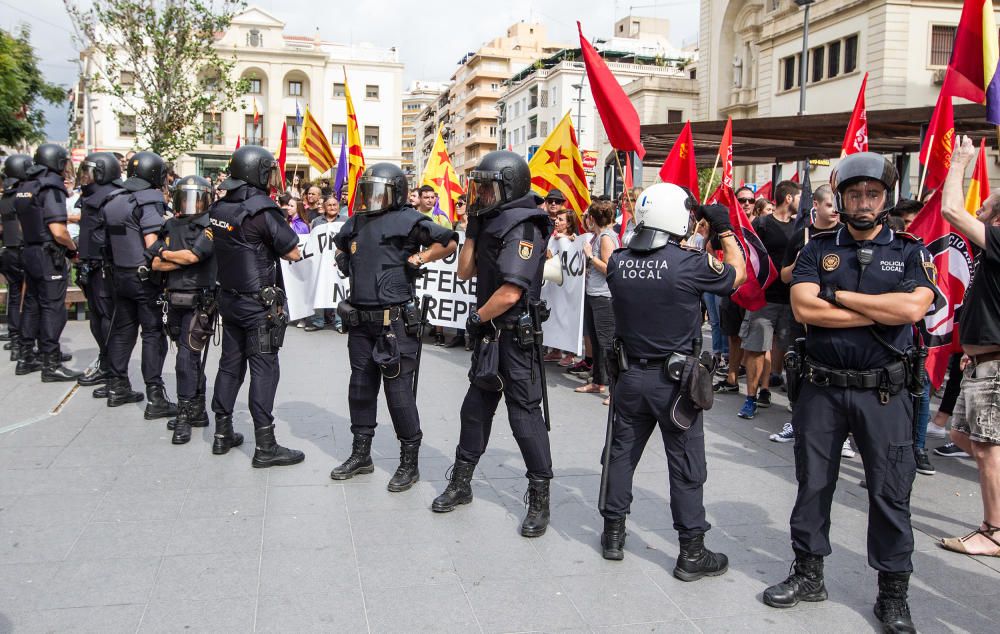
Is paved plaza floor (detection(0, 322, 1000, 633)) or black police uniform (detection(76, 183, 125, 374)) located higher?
black police uniform (detection(76, 183, 125, 374))

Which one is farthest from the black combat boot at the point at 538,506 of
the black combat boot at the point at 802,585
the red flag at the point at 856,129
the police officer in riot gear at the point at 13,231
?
the police officer in riot gear at the point at 13,231

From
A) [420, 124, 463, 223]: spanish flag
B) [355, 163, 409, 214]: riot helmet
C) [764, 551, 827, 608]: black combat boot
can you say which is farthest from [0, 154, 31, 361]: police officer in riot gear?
[764, 551, 827, 608]: black combat boot

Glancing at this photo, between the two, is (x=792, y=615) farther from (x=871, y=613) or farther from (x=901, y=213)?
(x=901, y=213)

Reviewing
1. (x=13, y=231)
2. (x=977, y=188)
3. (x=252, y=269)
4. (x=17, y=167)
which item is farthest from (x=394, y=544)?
(x=17, y=167)

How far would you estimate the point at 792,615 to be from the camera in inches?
157

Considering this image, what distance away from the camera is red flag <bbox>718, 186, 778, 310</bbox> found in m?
7.55

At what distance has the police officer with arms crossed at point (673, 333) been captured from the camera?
14.1 ft

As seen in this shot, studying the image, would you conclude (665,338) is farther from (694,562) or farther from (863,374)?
(694,562)

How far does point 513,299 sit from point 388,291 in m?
1.09

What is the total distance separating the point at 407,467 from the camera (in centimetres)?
571

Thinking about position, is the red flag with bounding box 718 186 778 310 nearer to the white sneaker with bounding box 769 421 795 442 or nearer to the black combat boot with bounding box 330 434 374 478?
the white sneaker with bounding box 769 421 795 442

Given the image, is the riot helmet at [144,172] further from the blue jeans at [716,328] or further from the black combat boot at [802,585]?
the black combat boot at [802,585]

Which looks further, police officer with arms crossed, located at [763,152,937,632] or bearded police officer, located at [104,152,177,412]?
bearded police officer, located at [104,152,177,412]

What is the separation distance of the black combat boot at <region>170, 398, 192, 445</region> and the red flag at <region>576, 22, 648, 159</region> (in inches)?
169
